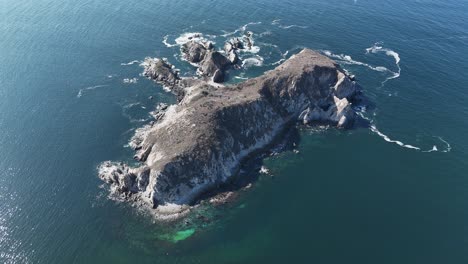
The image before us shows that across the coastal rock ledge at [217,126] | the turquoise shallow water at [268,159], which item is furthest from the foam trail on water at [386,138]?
the coastal rock ledge at [217,126]

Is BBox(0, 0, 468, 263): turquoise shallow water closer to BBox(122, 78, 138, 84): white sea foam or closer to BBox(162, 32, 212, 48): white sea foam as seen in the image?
BBox(122, 78, 138, 84): white sea foam

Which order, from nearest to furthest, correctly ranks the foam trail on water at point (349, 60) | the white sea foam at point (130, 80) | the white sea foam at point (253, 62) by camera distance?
1. the white sea foam at point (130, 80)
2. the white sea foam at point (253, 62)
3. the foam trail on water at point (349, 60)

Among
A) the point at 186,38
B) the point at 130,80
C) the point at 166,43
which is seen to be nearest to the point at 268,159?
the point at 130,80

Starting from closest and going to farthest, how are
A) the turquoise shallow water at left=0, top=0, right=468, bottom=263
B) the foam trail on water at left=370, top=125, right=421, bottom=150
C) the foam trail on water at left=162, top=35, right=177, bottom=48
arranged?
the turquoise shallow water at left=0, top=0, right=468, bottom=263 → the foam trail on water at left=370, top=125, right=421, bottom=150 → the foam trail on water at left=162, top=35, right=177, bottom=48

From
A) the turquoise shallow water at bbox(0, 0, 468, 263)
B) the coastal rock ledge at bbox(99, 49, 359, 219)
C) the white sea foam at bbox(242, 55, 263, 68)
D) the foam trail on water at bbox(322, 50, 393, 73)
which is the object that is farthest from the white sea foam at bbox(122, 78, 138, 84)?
the foam trail on water at bbox(322, 50, 393, 73)

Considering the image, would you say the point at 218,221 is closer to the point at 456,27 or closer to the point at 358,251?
the point at 358,251

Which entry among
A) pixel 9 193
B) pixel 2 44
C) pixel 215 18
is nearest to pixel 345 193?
pixel 9 193

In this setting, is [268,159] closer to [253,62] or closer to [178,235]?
[178,235]

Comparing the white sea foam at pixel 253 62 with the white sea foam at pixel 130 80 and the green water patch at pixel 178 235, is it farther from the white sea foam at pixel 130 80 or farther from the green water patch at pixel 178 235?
the green water patch at pixel 178 235
